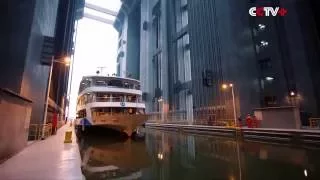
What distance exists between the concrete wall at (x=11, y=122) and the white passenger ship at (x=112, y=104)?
26.0 ft

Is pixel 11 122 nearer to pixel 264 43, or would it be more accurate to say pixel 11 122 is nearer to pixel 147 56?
pixel 264 43

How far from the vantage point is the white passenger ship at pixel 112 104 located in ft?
60.4

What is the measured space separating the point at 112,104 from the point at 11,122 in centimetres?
1171

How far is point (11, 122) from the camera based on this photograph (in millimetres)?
8750

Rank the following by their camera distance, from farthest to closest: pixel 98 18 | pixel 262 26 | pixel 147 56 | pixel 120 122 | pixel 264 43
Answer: pixel 98 18
pixel 147 56
pixel 262 26
pixel 264 43
pixel 120 122

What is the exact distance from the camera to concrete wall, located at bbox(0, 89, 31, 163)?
775 cm

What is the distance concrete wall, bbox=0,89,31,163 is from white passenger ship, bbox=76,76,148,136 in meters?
7.94

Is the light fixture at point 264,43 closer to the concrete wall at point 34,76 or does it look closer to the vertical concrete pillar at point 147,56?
the concrete wall at point 34,76

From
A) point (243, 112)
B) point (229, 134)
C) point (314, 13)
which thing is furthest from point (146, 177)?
point (314, 13)

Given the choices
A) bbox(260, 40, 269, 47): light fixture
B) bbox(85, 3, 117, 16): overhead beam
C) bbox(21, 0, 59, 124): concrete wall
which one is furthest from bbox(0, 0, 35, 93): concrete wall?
bbox(85, 3, 117, 16): overhead beam

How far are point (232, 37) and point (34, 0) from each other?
3122 centimetres

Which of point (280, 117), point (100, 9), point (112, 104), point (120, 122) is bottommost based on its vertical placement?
point (120, 122)

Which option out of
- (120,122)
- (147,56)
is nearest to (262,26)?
(120,122)

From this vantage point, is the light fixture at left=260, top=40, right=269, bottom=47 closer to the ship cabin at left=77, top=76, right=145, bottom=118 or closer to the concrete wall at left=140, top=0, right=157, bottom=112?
the ship cabin at left=77, top=76, right=145, bottom=118
